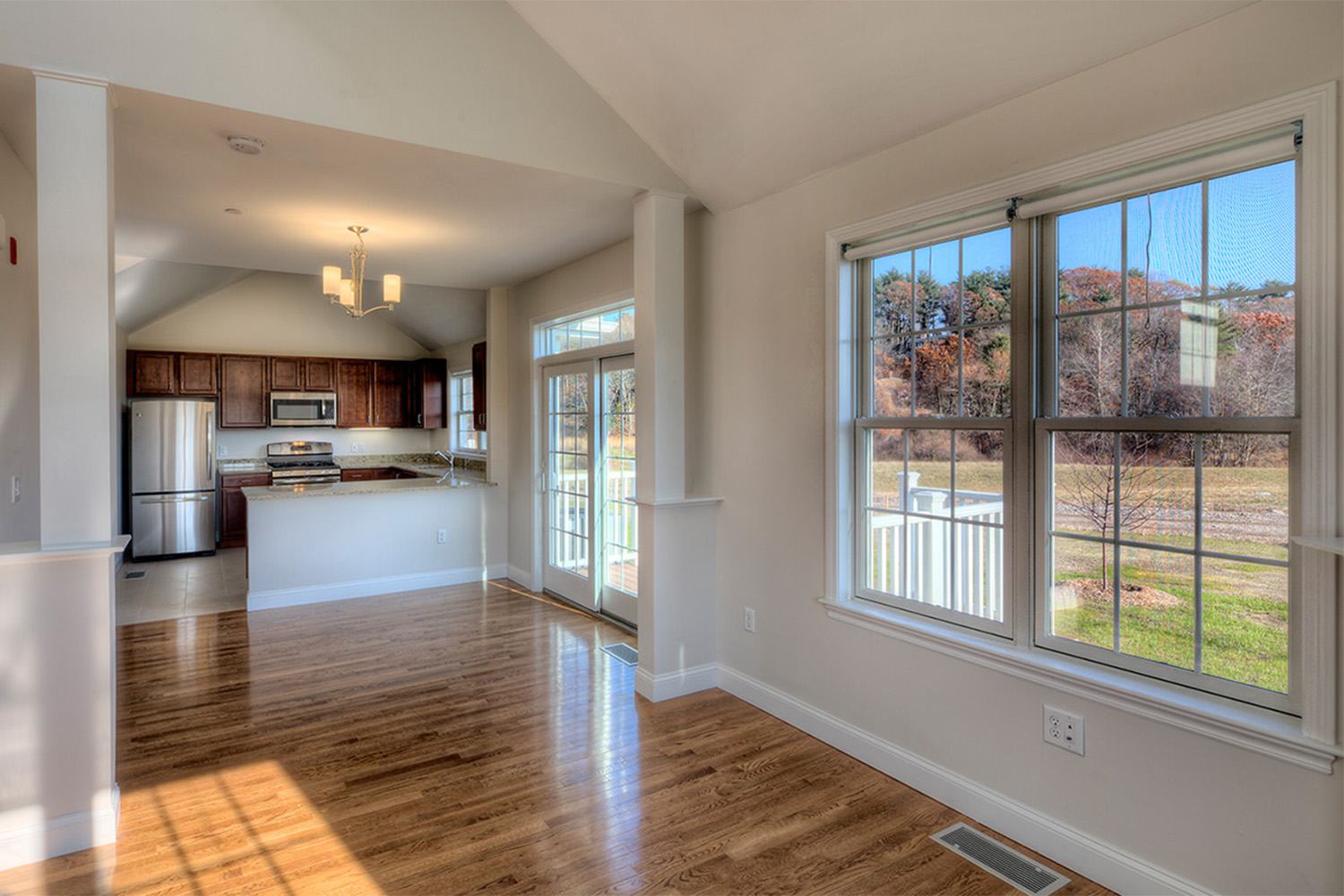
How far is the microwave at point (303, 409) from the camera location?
799 centimetres

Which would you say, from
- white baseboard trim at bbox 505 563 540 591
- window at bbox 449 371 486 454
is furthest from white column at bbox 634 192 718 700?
window at bbox 449 371 486 454

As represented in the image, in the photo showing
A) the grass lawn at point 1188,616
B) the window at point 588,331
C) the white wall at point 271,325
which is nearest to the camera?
the grass lawn at point 1188,616

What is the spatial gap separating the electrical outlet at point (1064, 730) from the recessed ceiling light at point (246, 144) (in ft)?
11.5

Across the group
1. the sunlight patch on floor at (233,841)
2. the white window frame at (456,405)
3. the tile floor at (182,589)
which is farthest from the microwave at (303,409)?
the sunlight patch on floor at (233,841)

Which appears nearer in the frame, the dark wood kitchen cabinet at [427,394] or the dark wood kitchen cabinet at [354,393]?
the dark wood kitchen cabinet at [354,393]

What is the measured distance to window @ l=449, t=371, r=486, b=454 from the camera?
8148 millimetres

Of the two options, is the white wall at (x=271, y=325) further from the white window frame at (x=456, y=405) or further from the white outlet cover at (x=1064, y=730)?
the white outlet cover at (x=1064, y=730)

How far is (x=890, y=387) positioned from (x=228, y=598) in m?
5.20

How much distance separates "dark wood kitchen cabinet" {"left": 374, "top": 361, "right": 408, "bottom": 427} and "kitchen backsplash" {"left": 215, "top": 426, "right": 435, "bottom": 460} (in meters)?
0.30

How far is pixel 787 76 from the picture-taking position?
8.82 ft

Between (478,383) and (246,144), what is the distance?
3.93 meters

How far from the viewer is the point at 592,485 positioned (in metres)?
5.02

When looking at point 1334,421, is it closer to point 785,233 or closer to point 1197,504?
point 1197,504

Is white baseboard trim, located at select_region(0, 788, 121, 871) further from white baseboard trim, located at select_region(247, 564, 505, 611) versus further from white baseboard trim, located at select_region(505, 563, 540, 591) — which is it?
white baseboard trim, located at select_region(505, 563, 540, 591)
